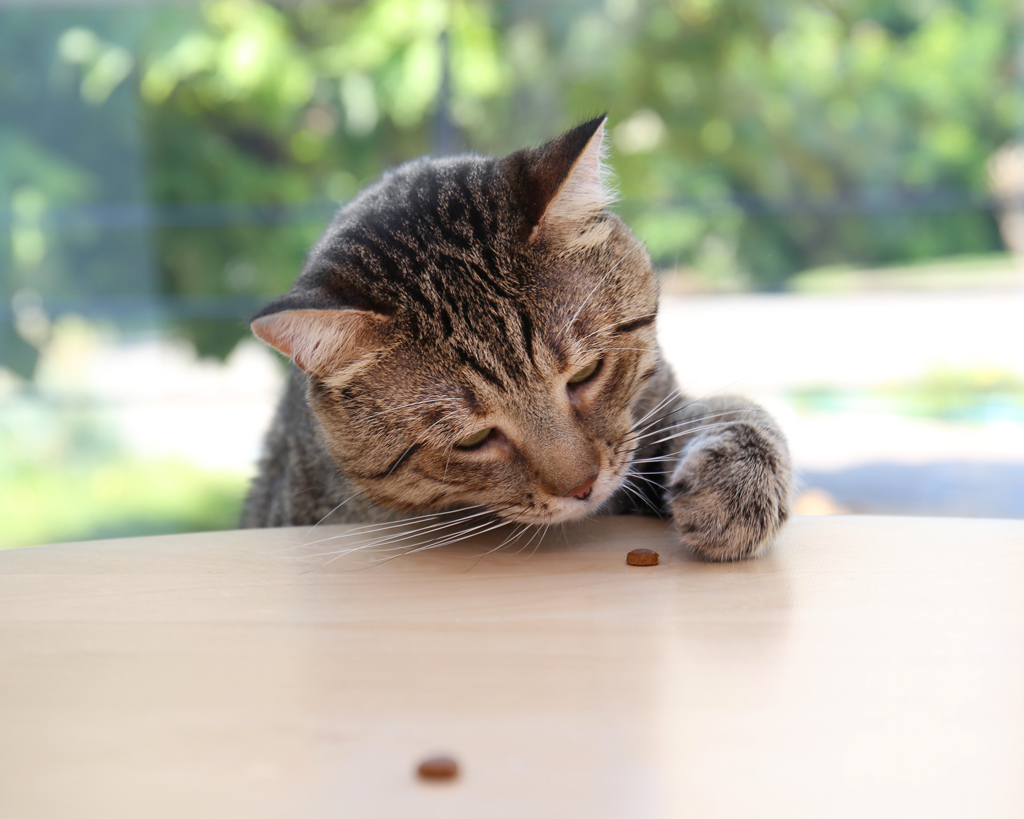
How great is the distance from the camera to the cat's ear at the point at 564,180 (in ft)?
4.51

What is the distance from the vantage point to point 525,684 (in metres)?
0.81

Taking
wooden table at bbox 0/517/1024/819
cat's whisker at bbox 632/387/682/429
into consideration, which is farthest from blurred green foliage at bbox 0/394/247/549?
wooden table at bbox 0/517/1024/819

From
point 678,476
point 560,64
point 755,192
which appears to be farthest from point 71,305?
point 678,476

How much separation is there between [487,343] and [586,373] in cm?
18

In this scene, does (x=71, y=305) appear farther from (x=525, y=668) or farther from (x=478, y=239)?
(x=525, y=668)

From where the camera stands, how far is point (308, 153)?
4125mm

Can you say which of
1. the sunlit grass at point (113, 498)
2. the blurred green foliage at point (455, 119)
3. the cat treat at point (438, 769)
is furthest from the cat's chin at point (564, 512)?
the sunlit grass at point (113, 498)

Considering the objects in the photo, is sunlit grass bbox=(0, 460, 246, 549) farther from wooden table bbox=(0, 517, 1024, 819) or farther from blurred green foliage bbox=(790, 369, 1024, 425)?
wooden table bbox=(0, 517, 1024, 819)

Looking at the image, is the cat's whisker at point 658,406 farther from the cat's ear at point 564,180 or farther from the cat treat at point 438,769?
the cat treat at point 438,769

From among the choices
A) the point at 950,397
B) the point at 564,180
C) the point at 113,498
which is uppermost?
the point at 564,180

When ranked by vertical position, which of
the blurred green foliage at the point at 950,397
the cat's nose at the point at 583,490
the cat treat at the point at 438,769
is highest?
the cat's nose at the point at 583,490

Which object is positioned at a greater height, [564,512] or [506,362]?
[506,362]

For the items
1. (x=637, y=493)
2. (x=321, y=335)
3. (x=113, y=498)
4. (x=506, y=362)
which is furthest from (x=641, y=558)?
→ (x=113, y=498)

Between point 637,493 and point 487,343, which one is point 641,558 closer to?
point 637,493
